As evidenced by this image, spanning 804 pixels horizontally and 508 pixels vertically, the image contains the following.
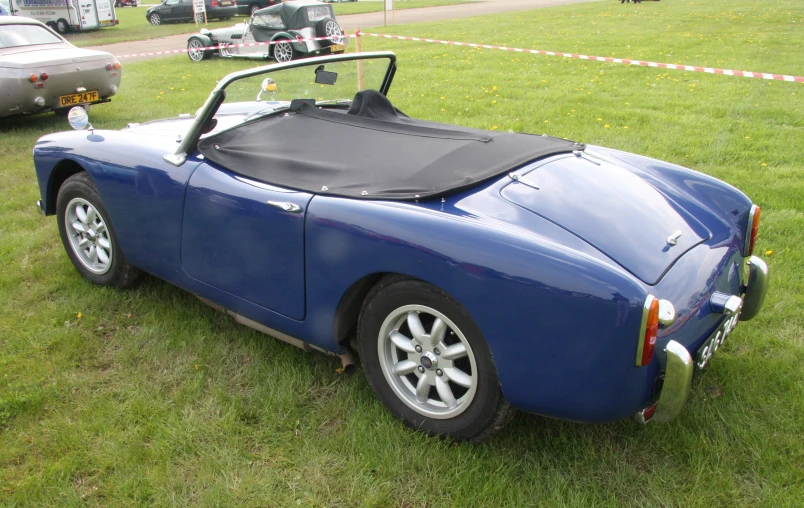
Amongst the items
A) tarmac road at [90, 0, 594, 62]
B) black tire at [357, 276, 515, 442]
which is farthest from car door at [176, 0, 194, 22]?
black tire at [357, 276, 515, 442]

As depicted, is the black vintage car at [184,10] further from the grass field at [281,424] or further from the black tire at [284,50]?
the grass field at [281,424]

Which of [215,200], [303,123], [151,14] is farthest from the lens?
[151,14]

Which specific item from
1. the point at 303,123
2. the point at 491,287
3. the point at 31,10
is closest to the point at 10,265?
the point at 303,123

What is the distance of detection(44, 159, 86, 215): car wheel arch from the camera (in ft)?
12.2

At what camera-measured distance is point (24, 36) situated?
7.91 meters

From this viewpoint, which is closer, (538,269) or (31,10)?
(538,269)

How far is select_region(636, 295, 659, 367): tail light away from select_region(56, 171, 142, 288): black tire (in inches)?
112

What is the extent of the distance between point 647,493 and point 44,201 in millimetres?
3683

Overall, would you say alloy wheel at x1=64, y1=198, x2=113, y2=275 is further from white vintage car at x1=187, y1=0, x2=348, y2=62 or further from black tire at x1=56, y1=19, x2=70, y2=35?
black tire at x1=56, y1=19, x2=70, y2=35

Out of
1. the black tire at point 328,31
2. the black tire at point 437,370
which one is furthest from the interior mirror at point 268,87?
the black tire at point 328,31

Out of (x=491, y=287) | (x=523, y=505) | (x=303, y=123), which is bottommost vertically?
(x=523, y=505)

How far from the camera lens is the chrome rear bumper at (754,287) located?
8.51 feet

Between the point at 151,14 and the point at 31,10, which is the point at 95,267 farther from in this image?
the point at 151,14

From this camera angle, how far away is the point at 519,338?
2.05 m
